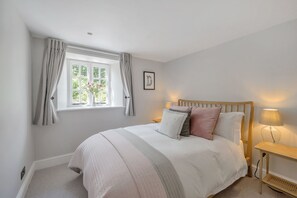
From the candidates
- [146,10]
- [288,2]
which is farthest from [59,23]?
[288,2]

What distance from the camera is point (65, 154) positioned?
262 cm

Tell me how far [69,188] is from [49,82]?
66.3 inches

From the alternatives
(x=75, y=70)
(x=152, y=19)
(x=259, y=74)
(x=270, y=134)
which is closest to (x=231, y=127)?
(x=270, y=134)

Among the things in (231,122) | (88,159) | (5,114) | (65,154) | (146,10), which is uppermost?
(146,10)

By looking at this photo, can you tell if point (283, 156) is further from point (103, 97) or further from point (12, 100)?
point (103, 97)

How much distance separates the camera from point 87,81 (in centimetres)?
316

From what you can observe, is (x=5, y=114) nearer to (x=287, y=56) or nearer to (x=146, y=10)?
(x=146, y=10)

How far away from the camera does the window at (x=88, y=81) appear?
9.17ft

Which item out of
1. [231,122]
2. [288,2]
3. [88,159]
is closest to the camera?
[288,2]

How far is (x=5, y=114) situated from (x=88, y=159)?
2.99 ft

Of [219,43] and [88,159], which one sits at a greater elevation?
[219,43]

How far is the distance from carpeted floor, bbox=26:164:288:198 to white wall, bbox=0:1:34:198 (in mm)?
330

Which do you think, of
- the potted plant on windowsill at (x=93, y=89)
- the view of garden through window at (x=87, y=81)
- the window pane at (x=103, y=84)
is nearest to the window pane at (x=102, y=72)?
the view of garden through window at (x=87, y=81)

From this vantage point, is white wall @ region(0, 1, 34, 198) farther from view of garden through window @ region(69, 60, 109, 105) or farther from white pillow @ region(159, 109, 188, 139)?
white pillow @ region(159, 109, 188, 139)
